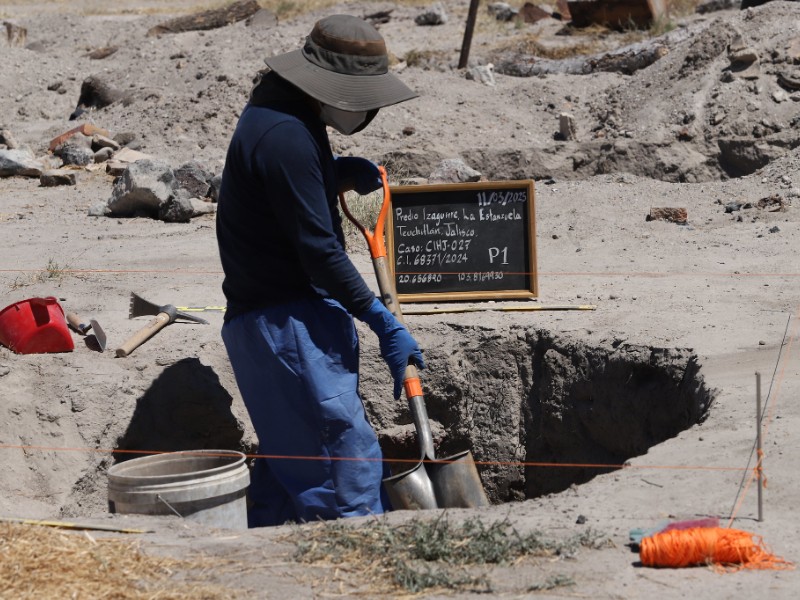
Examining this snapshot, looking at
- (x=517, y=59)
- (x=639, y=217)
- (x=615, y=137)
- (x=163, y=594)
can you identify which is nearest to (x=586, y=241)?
(x=639, y=217)

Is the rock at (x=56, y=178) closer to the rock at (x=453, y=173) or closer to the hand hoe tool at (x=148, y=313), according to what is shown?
the rock at (x=453, y=173)

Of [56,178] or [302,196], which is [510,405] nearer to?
[302,196]

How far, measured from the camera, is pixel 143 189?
30.8 feet

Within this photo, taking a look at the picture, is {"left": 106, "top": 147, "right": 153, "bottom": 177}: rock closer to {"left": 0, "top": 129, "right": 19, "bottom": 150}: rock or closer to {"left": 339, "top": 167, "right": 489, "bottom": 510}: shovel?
{"left": 0, "top": 129, "right": 19, "bottom": 150}: rock

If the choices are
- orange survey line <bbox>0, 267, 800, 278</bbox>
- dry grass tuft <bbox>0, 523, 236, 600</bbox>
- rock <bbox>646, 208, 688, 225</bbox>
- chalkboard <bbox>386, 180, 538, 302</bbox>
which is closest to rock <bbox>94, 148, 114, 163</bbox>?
orange survey line <bbox>0, 267, 800, 278</bbox>

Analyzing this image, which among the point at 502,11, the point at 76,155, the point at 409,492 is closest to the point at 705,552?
the point at 409,492

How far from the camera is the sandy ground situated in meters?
3.78

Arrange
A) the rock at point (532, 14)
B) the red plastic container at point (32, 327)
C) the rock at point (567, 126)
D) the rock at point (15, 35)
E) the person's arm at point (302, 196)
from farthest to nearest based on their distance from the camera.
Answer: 1. the rock at point (532, 14)
2. the rock at point (15, 35)
3. the rock at point (567, 126)
4. the red plastic container at point (32, 327)
5. the person's arm at point (302, 196)

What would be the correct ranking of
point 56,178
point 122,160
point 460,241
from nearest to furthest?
point 460,241, point 56,178, point 122,160

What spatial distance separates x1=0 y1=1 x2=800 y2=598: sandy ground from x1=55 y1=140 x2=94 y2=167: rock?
458mm

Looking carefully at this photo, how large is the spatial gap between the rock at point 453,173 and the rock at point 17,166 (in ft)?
13.5

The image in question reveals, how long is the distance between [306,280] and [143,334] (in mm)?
1687

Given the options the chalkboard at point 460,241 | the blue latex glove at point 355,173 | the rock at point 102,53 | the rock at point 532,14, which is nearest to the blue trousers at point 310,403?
the blue latex glove at point 355,173

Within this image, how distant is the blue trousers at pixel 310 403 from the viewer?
439 centimetres
